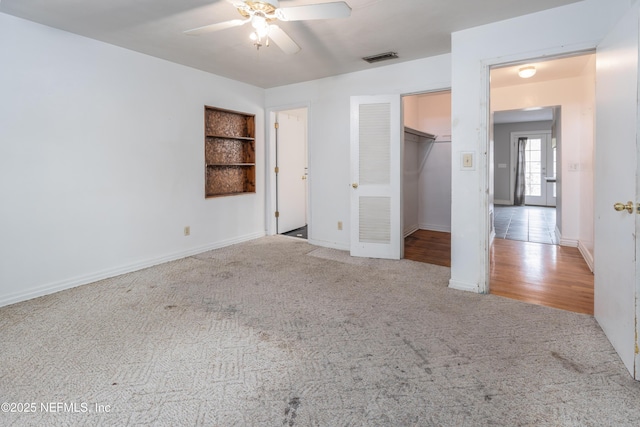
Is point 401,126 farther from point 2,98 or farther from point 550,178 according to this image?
point 550,178

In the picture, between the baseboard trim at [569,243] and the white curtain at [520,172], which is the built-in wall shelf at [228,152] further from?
the white curtain at [520,172]

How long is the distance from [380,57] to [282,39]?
5.41 ft

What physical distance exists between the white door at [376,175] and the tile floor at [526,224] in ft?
8.21

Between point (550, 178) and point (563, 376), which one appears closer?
point (563, 376)

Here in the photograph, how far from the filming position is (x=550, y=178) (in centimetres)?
953

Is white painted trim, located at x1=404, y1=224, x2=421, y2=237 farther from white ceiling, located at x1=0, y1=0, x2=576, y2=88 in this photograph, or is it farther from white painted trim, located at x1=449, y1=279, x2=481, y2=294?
white ceiling, located at x1=0, y1=0, x2=576, y2=88

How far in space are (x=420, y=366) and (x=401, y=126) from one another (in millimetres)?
2942

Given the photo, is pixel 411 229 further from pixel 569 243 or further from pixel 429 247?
pixel 569 243

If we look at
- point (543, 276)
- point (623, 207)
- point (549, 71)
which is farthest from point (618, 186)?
point (549, 71)

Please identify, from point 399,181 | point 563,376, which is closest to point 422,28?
point 399,181

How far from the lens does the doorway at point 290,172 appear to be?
559cm

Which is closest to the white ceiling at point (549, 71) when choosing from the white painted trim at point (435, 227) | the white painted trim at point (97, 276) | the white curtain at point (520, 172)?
the white painted trim at point (435, 227)

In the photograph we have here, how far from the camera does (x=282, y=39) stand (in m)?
2.60

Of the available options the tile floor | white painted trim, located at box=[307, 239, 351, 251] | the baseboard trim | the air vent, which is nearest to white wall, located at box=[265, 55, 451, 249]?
white painted trim, located at box=[307, 239, 351, 251]
